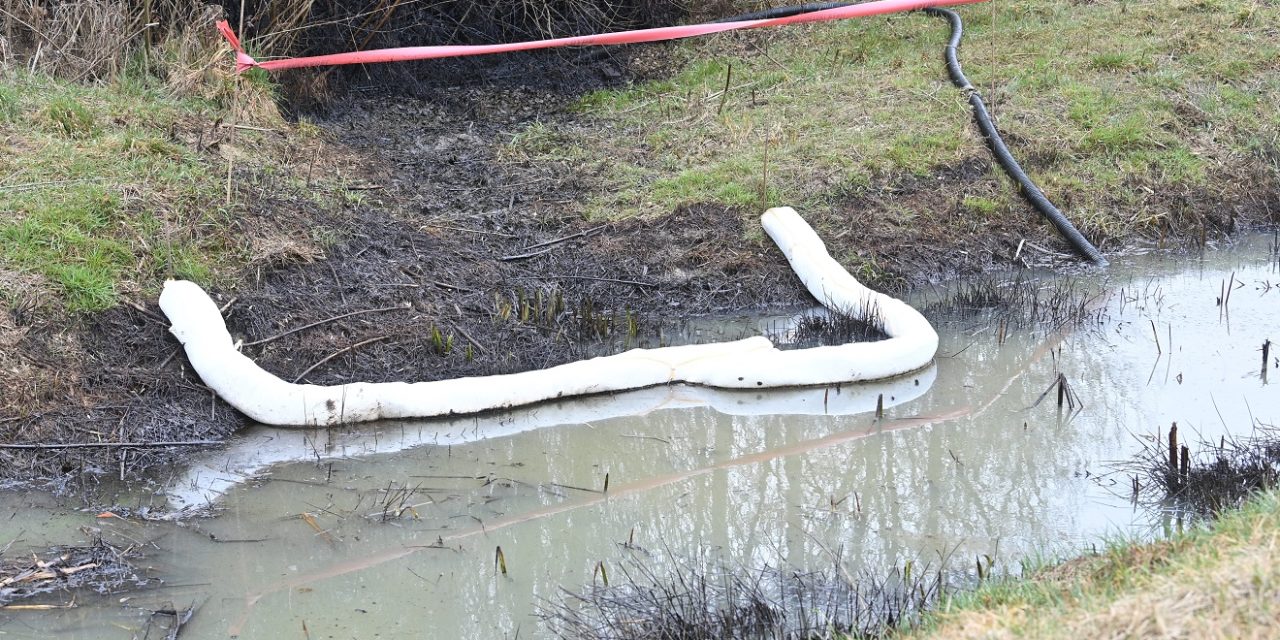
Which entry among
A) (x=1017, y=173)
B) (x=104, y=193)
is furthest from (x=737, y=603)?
(x=1017, y=173)

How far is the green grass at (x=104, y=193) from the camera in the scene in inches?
228

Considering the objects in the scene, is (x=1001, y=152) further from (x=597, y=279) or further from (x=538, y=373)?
(x=538, y=373)

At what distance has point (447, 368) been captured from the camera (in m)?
5.88

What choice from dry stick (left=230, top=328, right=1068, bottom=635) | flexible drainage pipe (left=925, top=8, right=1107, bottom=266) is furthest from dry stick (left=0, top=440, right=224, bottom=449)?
flexible drainage pipe (left=925, top=8, right=1107, bottom=266)

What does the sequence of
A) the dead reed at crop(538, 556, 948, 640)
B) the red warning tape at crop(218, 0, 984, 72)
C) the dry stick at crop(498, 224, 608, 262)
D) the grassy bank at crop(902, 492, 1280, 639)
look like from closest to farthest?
the grassy bank at crop(902, 492, 1280, 639), the dead reed at crop(538, 556, 948, 640), the dry stick at crop(498, 224, 608, 262), the red warning tape at crop(218, 0, 984, 72)

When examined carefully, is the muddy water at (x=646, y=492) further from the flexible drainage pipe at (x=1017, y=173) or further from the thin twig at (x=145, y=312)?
the flexible drainage pipe at (x=1017, y=173)

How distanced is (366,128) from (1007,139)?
15.5 feet

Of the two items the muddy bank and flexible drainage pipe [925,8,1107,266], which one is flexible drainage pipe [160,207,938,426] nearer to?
the muddy bank

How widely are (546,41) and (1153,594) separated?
21.9 ft

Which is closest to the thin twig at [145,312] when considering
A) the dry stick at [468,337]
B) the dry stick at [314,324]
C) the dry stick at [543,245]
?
the dry stick at [314,324]

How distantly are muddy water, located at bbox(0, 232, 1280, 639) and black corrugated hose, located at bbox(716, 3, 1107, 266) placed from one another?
144 cm

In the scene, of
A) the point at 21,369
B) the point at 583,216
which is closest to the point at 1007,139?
the point at 583,216

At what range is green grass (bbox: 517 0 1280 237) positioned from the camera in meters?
7.93

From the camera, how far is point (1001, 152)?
8.09 meters
